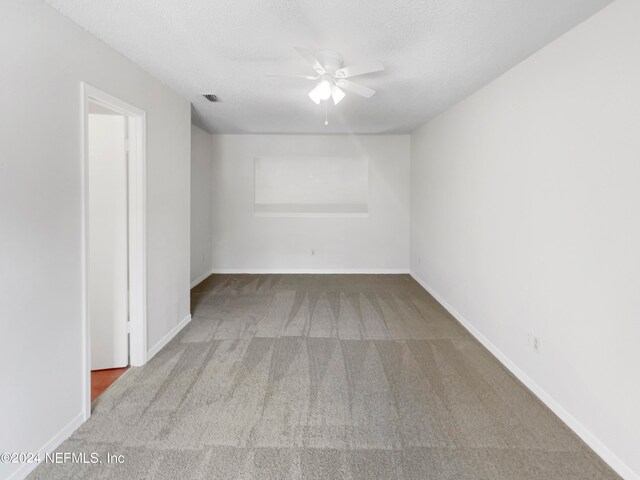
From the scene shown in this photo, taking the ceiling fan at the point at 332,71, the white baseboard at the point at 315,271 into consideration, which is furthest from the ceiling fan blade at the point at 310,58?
Result: the white baseboard at the point at 315,271

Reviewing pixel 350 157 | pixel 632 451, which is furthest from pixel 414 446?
pixel 350 157

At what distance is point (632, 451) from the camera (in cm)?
171

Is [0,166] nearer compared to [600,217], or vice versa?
[0,166]

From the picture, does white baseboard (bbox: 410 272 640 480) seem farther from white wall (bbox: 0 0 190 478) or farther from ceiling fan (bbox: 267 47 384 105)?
white wall (bbox: 0 0 190 478)

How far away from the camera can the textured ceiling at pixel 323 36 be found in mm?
1925

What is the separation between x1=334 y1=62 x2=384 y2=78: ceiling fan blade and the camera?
2453mm

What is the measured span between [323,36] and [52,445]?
2.89 meters

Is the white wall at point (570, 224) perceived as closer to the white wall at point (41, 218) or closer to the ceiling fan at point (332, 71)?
the ceiling fan at point (332, 71)

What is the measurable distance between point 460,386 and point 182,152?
3.29 metres

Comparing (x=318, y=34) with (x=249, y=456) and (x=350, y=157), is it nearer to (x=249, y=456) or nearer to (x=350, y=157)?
(x=249, y=456)

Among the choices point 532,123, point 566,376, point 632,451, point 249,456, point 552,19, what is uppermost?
point 552,19

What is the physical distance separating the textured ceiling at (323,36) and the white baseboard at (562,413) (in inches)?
92.3

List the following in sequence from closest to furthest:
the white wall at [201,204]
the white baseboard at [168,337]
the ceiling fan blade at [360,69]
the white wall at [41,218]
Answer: the white wall at [41,218], the ceiling fan blade at [360,69], the white baseboard at [168,337], the white wall at [201,204]

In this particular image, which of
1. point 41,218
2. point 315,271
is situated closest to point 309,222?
point 315,271
